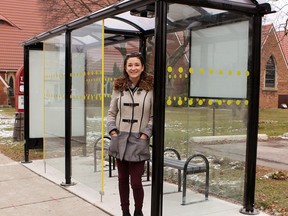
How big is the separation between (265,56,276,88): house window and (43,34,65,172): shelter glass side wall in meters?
28.2

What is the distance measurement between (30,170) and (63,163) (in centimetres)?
92

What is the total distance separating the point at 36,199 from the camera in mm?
5406

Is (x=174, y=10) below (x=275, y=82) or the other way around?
the other way around

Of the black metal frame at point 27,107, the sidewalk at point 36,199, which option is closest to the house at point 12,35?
the black metal frame at point 27,107

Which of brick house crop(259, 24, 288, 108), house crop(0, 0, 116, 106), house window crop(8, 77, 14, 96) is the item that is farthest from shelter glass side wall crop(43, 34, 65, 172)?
brick house crop(259, 24, 288, 108)

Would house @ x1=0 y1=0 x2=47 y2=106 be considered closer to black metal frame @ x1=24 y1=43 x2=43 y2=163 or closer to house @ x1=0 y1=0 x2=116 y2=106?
house @ x1=0 y1=0 x2=116 y2=106

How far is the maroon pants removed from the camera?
413 centimetres

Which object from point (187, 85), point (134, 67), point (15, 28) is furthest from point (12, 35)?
point (134, 67)

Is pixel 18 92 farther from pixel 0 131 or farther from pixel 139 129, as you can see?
pixel 139 129

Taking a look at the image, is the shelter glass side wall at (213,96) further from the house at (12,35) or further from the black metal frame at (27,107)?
the house at (12,35)

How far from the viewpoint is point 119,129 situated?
4176 millimetres

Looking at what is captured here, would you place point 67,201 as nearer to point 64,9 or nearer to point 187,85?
point 187,85

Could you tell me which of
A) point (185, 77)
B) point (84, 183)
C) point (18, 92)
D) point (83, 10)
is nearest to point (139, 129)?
point (185, 77)

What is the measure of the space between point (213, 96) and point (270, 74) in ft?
99.3
